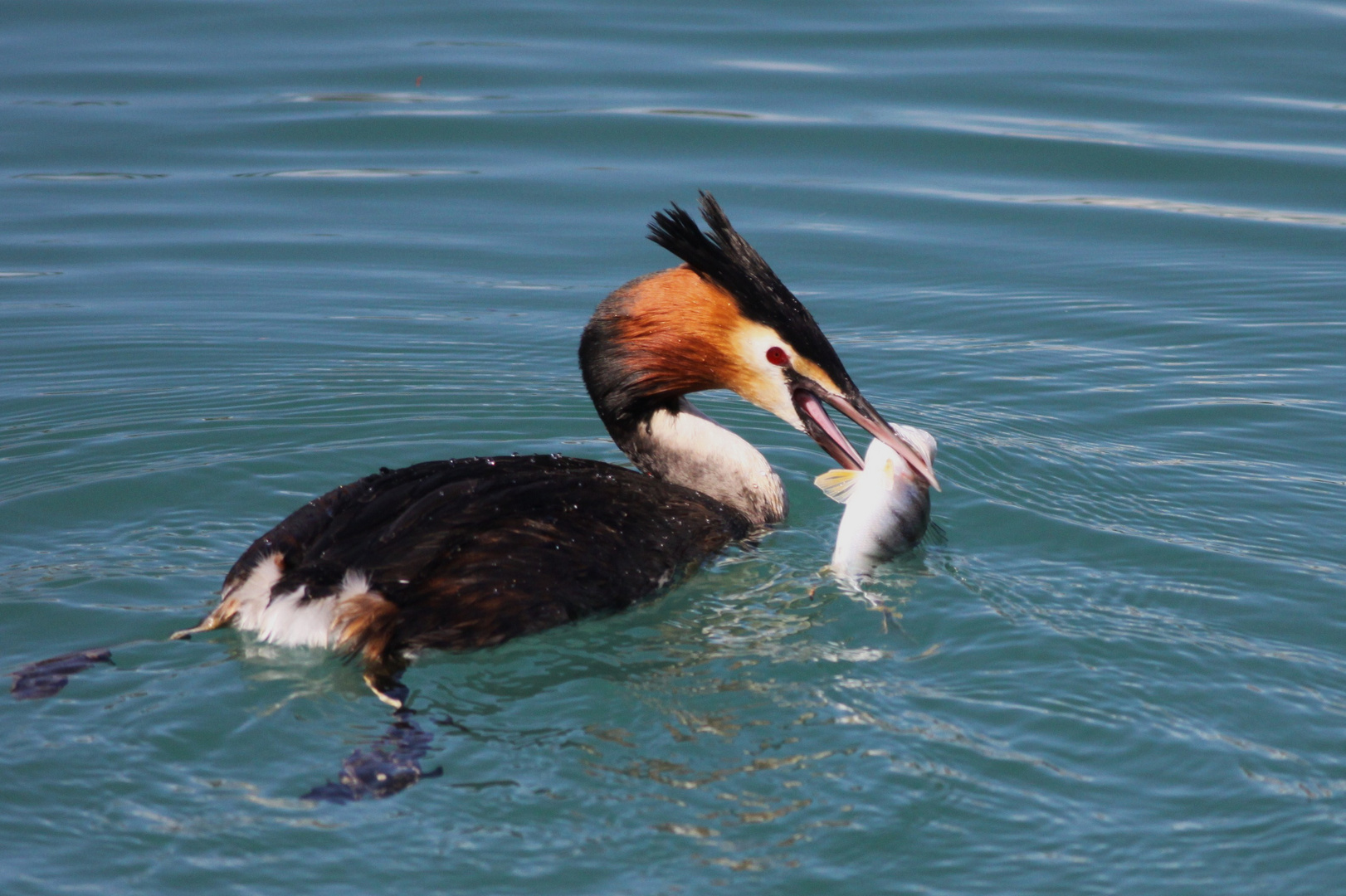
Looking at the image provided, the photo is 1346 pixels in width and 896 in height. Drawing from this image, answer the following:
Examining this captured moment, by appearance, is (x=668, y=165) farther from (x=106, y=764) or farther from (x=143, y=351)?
(x=106, y=764)

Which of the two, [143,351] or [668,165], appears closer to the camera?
[143,351]

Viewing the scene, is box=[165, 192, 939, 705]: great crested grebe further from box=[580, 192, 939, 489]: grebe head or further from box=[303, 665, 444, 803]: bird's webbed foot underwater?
box=[303, 665, 444, 803]: bird's webbed foot underwater

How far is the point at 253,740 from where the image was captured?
439cm

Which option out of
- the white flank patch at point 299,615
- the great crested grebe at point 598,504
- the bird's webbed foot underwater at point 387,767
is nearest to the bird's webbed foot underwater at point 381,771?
the bird's webbed foot underwater at point 387,767

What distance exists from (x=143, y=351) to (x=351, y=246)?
198 cm

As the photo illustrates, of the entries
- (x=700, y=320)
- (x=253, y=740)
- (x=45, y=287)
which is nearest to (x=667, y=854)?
(x=253, y=740)

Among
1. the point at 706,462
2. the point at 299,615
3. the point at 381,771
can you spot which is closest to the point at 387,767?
the point at 381,771

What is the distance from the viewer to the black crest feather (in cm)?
580

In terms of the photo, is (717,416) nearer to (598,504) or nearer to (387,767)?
(598,504)

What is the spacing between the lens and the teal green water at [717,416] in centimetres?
412

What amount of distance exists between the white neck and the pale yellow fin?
0.32 m

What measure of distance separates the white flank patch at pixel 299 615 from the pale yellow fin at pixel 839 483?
1.87m

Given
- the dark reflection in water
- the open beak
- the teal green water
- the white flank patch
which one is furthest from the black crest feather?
the dark reflection in water

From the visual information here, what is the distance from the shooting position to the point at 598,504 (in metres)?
5.54
